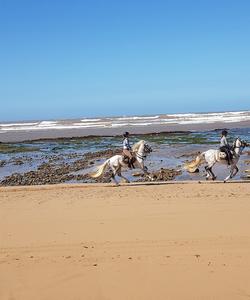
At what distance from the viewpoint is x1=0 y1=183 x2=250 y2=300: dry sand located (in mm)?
7246

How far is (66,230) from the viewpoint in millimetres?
10609

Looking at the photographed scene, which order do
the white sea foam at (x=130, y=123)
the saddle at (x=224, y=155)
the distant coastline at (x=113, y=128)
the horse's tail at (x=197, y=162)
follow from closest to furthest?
the saddle at (x=224, y=155) → the horse's tail at (x=197, y=162) → the distant coastline at (x=113, y=128) → the white sea foam at (x=130, y=123)

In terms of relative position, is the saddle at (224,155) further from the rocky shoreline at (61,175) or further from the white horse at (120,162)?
the white horse at (120,162)

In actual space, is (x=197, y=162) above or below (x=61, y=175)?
above

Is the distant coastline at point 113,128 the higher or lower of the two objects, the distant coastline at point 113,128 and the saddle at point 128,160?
the lower

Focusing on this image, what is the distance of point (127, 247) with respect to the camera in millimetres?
9172

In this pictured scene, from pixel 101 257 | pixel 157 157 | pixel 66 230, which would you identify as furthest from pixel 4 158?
pixel 101 257

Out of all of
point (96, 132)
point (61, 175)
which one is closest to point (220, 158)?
point (61, 175)

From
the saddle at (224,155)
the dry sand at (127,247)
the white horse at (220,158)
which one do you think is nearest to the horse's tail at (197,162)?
the white horse at (220,158)

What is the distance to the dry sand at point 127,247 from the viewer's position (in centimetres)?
725

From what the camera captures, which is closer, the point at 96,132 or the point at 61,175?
the point at 61,175

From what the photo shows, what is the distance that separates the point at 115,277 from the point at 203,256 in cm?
168

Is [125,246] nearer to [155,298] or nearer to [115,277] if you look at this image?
[115,277]

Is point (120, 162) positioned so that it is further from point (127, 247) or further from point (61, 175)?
point (127, 247)
